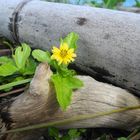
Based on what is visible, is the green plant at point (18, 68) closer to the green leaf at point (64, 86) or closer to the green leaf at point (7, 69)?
the green leaf at point (7, 69)

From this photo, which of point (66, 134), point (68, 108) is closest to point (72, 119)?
point (68, 108)

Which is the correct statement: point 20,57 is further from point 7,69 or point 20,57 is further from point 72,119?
point 72,119

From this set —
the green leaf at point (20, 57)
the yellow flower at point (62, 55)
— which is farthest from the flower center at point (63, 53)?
the green leaf at point (20, 57)

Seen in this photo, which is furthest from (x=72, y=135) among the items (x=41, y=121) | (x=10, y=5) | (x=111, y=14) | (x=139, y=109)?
(x=10, y=5)

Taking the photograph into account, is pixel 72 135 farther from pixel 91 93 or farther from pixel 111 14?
pixel 111 14

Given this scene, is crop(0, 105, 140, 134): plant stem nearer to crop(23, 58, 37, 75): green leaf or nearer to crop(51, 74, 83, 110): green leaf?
crop(51, 74, 83, 110): green leaf
